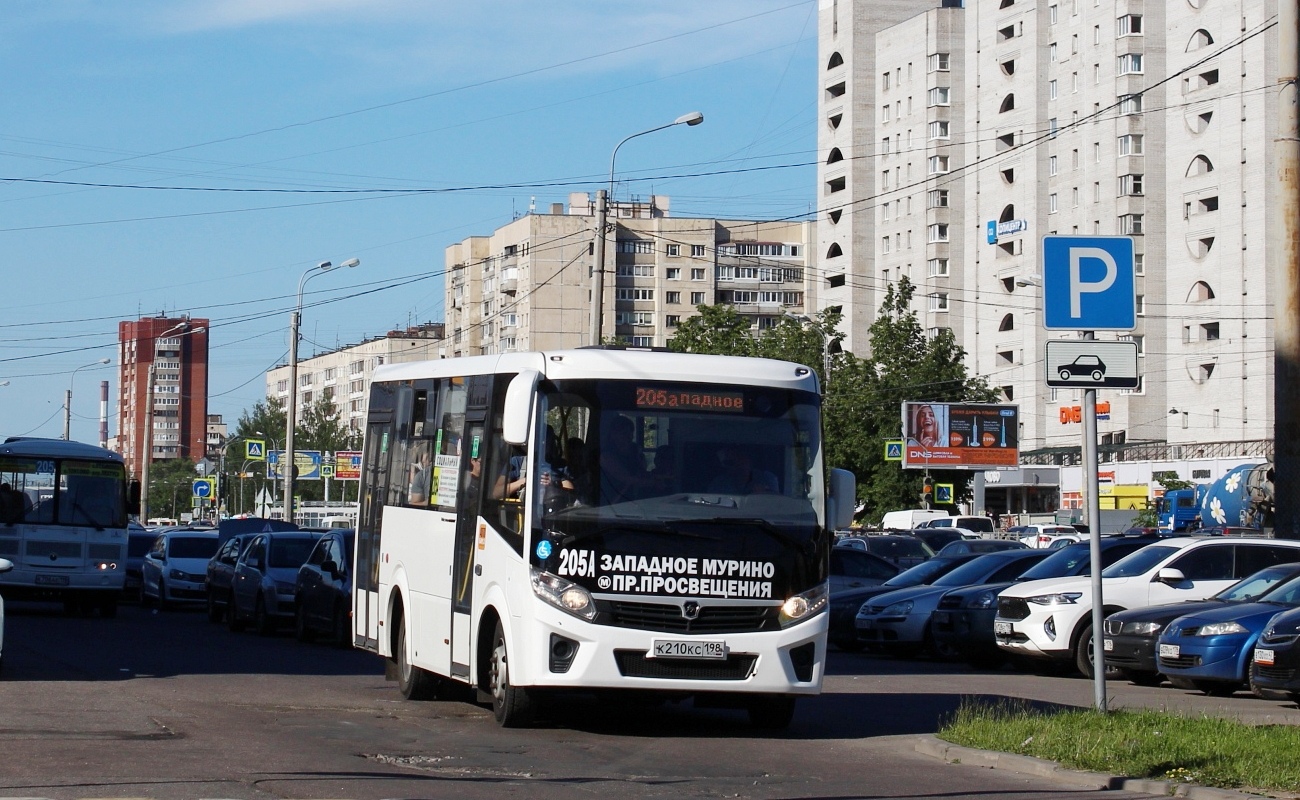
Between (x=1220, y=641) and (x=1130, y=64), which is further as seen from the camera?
(x=1130, y=64)

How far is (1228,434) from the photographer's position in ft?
267

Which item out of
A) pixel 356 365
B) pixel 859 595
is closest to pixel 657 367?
pixel 859 595

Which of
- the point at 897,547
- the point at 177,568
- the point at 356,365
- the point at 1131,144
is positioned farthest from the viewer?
the point at 356,365

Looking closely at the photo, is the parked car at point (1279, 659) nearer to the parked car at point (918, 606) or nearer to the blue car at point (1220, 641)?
the blue car at point (1220, 641)

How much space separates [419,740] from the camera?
489 inches

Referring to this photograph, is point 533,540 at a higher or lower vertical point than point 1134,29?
lower

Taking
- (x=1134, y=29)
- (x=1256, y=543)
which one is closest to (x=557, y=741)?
(x=1256, y=543)

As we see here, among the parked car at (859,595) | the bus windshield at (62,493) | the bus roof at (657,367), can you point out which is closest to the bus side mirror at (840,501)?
the bus roof at (657,367)

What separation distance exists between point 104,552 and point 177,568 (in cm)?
655

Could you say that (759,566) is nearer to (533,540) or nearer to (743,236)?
(533,540)

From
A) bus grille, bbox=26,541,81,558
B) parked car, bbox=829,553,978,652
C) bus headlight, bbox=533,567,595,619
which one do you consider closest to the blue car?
bus headlight, bbox=533,567,595,619

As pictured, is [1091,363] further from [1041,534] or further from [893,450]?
[893,450]

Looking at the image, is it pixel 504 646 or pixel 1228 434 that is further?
pixel 1228 434

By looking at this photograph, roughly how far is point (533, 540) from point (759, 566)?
162 centimetres
